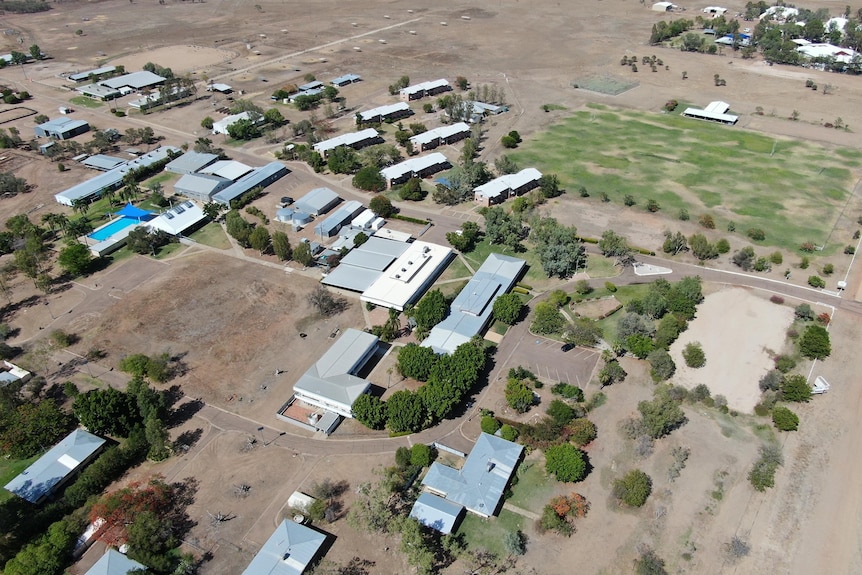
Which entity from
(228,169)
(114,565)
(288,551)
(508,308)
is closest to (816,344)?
(508,308)

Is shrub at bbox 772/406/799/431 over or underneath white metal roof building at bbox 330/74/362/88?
underneath

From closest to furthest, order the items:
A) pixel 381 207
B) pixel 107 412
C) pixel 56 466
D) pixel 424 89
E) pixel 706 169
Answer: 1. pixel 56 466
2. pixel 107 412
3. pixel 381 207
4. pixel 706 169
5. pixel 424 89

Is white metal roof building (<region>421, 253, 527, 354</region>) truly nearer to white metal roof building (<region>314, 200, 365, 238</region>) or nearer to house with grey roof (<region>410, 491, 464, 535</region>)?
house with grey roof (<region>410, 491, 464, 535</region>)

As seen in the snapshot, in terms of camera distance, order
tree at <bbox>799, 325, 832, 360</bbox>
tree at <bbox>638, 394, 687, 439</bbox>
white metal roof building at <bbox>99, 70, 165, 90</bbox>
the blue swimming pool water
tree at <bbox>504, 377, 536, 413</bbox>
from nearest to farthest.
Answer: tree at <bbox>638, 394, 687, 439</bbox> < tree at <bbox>504, 377, 536, 413</bbox> < tree at <bbox>799, 325, 832, 360</bbox> < the blue swimming pool water < white metal roof building at <bbox>99, 70, 165, 90</bbox>

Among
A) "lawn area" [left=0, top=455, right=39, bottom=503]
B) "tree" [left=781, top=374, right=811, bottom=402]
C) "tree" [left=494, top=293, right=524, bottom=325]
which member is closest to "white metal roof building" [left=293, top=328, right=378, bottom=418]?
"tree" [left=494, top=293, right=524, bottom=325]

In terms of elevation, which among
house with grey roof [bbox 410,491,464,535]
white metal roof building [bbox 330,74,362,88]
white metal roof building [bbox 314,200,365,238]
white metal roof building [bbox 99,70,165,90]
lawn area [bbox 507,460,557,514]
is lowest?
lawn area [bbox 507,460,557,514]

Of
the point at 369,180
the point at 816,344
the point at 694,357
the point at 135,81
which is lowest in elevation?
the point at 694,357

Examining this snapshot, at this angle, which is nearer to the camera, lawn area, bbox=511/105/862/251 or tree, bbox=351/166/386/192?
lawn area, bbox=511/105/862/251

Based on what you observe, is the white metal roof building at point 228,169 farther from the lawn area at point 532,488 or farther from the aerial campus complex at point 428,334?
the lawn area at point 532,488

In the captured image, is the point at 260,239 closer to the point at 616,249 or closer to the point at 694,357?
the point at 616,249
